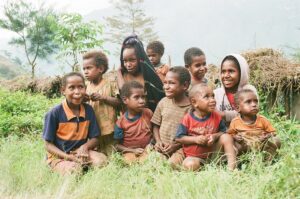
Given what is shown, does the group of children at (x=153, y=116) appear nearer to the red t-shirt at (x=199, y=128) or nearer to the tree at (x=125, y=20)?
the red t-shirt at (x=199, y=128)

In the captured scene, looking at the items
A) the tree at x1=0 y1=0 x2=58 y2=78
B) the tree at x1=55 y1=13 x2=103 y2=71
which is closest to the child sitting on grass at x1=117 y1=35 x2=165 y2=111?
the tree at x1=55 y1=13 x2=103 y2=71

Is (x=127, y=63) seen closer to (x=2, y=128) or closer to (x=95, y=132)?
(x=95, y=132)

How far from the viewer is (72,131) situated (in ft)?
13.3

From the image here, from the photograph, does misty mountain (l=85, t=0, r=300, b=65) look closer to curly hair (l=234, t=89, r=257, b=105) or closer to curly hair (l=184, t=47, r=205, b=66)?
curly hair (l=184, t=47, r=205, b=66)

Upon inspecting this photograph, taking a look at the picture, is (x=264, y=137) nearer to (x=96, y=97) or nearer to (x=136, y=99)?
(x=136, y=99)

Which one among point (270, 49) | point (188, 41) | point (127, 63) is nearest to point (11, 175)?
point (127, 63)

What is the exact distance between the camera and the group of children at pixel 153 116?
3.69 meters

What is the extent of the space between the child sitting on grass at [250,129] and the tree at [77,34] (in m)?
7.30

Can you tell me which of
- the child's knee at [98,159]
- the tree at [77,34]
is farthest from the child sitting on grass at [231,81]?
the tree at [77,34]

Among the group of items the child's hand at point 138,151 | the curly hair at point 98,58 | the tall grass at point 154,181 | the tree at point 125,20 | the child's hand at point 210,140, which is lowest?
the tall grass at point 154,181

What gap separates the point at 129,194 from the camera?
313 centimetres

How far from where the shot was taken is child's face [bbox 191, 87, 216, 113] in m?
3.72

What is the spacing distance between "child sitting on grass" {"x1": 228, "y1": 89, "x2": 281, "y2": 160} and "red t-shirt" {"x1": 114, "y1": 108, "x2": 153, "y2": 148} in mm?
925

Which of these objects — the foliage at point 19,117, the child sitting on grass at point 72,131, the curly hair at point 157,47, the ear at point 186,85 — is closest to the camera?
the child sitting on grass at point 72,131
